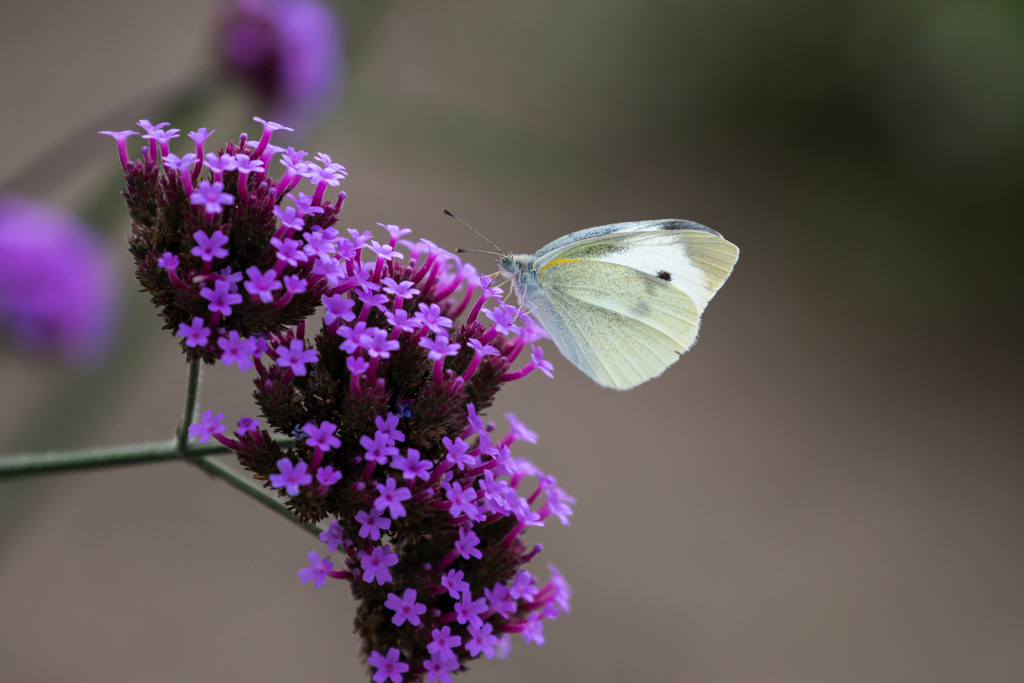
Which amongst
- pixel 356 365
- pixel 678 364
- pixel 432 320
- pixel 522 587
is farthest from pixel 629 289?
pixel 678 364

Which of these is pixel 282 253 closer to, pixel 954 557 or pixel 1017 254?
pixel 954 557

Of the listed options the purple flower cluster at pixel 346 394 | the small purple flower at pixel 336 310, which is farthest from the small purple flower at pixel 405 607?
the small purple flower at pixel 336 310

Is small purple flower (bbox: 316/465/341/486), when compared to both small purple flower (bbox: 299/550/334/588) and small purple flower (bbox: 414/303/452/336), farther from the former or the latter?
small purple flower (bbox: 414/303/452/336)

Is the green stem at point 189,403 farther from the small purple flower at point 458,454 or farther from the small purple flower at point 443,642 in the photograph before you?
the small purple flower at point 443,642

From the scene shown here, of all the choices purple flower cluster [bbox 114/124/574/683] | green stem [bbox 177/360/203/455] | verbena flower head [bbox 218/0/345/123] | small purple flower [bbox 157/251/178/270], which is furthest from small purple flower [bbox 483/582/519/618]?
verbena flower head [bbox 218/0/345/123]

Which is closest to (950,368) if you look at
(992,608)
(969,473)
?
(969,473)
